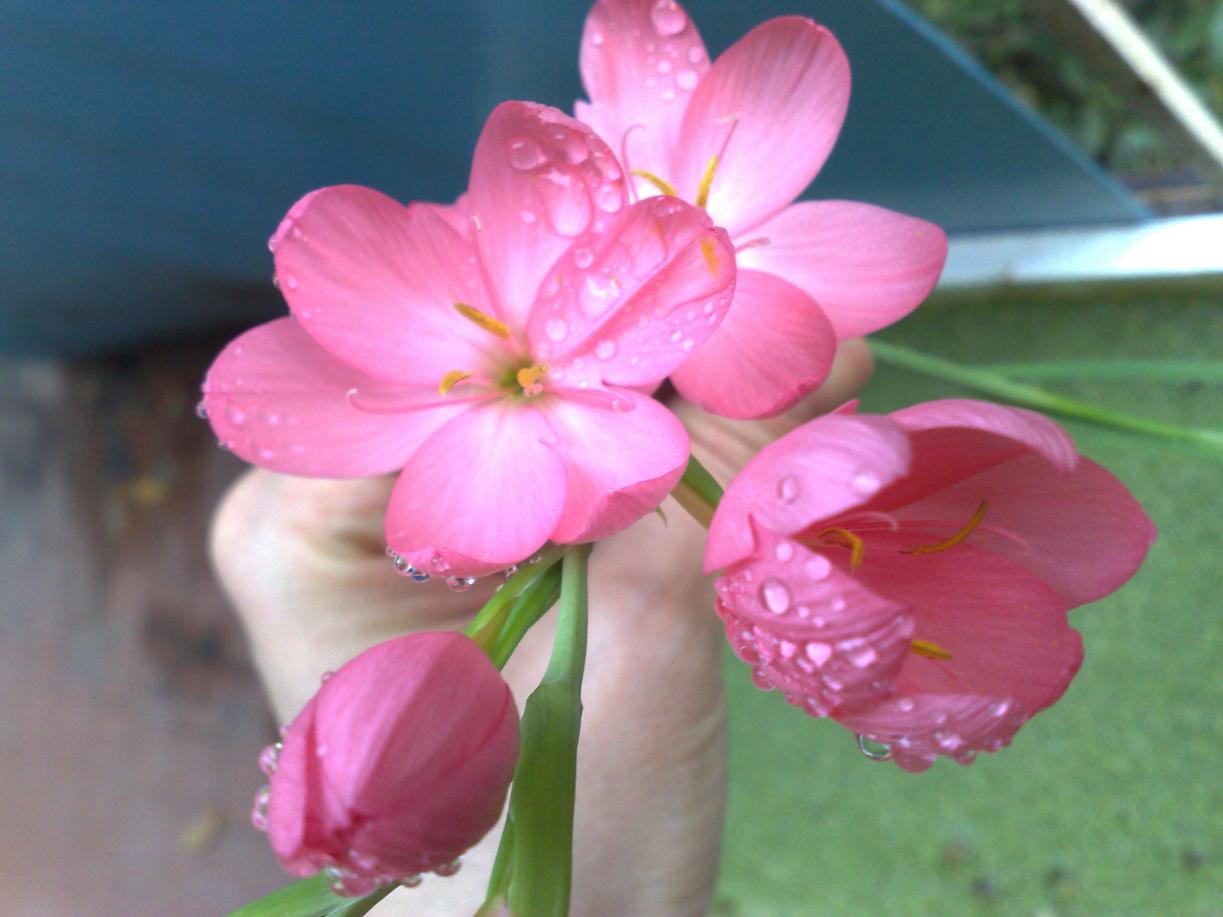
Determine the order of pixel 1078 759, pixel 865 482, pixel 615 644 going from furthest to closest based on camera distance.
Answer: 1. pixel 1078 759
2. pixel 615 644
3. pixel 865 482

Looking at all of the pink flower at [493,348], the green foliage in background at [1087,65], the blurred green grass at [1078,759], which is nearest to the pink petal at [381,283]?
the pink flower at [493,348]

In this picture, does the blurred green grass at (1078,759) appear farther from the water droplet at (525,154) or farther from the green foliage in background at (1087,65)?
the water droplet at (525,154)

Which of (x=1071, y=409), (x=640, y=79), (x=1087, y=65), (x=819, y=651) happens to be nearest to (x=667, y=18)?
(x=640, y=79)

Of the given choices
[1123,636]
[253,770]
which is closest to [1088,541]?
[1123,636]

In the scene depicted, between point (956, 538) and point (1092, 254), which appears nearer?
point (956, 538)

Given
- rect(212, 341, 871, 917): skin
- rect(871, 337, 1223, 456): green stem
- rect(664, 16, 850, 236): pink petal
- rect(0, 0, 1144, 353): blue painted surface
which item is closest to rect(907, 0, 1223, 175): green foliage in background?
rect(0, 0, 1144, 353): blue painted surface

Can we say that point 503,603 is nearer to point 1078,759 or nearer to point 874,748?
point 874,748

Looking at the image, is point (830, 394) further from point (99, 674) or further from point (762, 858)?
point (99, 674)
